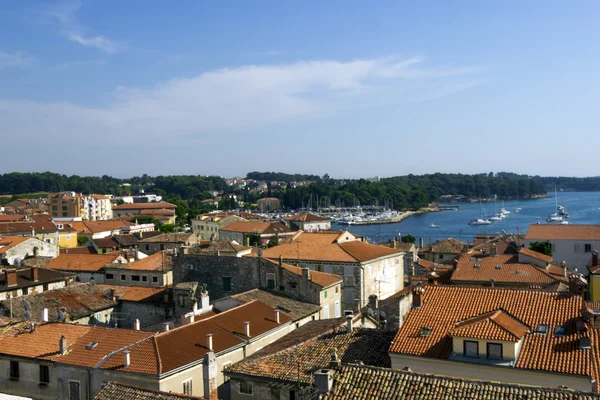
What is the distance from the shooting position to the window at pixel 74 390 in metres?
15.6

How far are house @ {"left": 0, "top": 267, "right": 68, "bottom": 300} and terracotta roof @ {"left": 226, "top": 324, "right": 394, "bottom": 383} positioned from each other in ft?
60.3

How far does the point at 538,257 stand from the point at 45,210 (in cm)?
10835

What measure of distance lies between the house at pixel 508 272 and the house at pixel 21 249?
32.5 meters

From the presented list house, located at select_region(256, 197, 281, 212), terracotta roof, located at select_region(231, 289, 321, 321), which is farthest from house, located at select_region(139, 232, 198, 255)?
house, located at select_region(256, 197, 281, 212)

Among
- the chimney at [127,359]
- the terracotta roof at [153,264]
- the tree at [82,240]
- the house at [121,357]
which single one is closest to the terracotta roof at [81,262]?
the terracotta roof at [153,264]

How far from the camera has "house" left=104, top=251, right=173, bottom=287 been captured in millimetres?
34000

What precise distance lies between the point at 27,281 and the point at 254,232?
50190 mm

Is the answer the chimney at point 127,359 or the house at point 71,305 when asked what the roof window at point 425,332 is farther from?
the house at point 71,305

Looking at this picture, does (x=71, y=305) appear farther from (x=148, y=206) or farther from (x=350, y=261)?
(x=148, y=206)

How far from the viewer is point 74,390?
1563cm

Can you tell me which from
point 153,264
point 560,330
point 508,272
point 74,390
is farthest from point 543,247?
point 74,390

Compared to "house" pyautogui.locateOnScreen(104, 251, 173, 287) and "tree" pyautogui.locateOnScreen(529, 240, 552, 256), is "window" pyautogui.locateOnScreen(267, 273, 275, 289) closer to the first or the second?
"house" pyautogui.locateOnScreen(104, 251, 173, 287)

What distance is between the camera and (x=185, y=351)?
625 inches

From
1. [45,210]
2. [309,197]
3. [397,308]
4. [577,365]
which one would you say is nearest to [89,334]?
[397,308]
